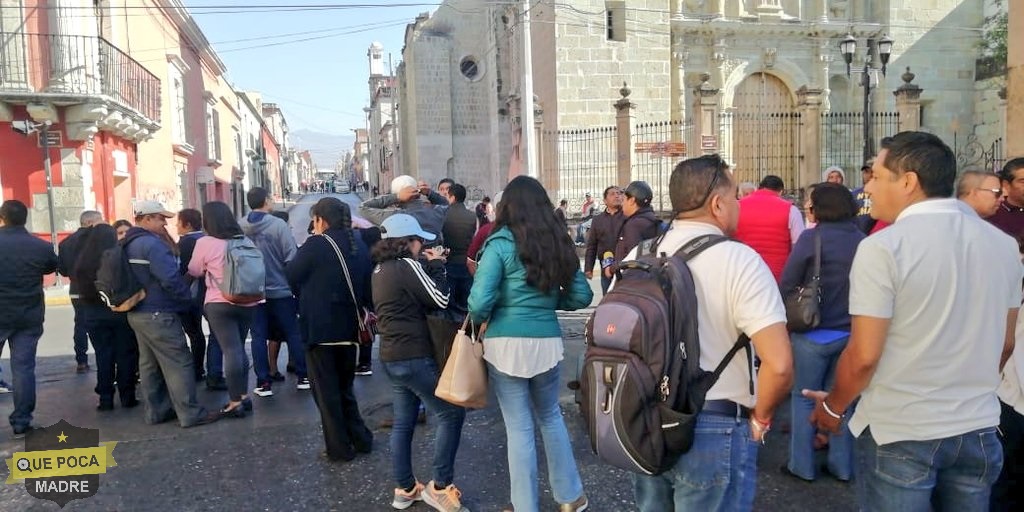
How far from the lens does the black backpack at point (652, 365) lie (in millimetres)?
2193

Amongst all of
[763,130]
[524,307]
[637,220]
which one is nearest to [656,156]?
[763,130]

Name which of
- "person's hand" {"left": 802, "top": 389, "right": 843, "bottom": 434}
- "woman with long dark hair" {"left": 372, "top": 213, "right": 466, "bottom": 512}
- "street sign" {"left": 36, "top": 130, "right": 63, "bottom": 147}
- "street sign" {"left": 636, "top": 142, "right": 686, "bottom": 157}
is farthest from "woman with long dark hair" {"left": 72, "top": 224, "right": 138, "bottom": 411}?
"street sign" {"left": 636, "top": 142, "right": 686, "bottom": 157}

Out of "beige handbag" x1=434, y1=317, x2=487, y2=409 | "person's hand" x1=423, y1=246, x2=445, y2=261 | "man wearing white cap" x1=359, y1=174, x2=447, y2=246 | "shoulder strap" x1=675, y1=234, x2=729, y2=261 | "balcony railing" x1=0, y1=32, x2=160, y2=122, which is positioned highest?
"balcony railing" x1=0, y1=32, x2=160, y2=122

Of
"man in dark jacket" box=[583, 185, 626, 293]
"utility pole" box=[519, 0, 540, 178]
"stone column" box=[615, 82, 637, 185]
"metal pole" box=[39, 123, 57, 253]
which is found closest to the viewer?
"man in dark jacket" box=[583, 185, 626, 293]

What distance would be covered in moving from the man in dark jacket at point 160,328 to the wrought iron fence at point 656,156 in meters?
12.6

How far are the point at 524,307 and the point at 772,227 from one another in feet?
7.66

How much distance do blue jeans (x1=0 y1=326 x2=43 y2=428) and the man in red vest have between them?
5.37m

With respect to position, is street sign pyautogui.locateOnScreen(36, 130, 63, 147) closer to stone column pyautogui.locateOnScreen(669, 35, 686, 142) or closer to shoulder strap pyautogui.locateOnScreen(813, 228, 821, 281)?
shoulder strap pyautogui.locateOnScreen(813, 228, 821, 281)

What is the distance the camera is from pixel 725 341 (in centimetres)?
229

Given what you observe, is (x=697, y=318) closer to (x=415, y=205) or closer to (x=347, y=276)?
(x=347, y=276)

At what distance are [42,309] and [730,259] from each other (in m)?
5.46

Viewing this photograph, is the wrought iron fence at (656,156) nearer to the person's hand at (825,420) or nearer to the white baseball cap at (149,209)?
the white baseball cap at (149,209)

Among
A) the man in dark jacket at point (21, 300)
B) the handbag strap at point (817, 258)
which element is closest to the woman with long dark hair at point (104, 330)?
the man in dark jacket at point (21, 300)

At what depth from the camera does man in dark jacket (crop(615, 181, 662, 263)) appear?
237 inches
